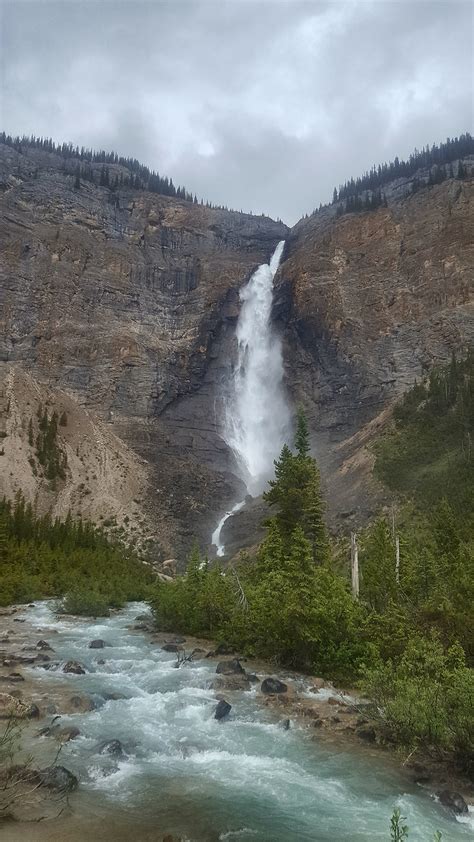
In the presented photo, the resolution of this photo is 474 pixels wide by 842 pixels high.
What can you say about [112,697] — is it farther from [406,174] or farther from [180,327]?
[406,174]

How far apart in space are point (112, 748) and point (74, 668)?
734cm

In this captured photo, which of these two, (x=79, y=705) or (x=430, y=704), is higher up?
(x=430, y=704)

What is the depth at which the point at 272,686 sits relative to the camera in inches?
616

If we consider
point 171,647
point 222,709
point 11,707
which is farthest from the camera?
point 171,647

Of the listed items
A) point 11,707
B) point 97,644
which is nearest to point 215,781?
point 11,707

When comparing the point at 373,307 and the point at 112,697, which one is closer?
the point at 112,697

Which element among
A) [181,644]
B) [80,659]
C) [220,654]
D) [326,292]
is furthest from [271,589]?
[326,292]

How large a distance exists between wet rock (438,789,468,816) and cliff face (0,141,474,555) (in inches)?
1899

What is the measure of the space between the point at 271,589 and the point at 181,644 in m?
5.52

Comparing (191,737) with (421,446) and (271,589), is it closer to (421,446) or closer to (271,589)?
(271,589)

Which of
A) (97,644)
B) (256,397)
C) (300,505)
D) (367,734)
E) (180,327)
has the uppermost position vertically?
(180,327)

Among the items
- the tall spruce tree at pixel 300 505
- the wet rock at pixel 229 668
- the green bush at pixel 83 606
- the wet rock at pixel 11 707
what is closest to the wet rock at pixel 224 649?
the wet rock at pixel 229 668

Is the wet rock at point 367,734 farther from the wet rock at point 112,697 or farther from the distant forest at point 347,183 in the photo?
the distant forest at point 347,183

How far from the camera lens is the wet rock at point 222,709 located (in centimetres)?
1350
